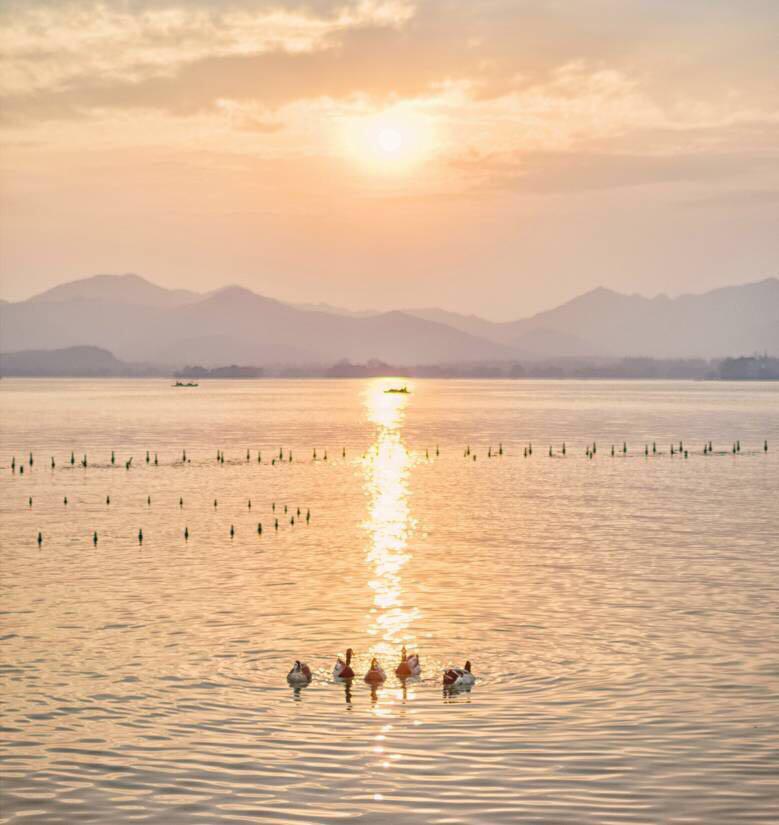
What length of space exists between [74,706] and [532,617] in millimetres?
19945

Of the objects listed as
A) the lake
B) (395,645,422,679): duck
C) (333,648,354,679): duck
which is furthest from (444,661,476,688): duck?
(333,648,354,679): duck

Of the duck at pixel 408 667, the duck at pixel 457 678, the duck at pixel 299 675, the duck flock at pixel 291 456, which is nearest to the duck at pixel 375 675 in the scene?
the duck at pixel 408 667

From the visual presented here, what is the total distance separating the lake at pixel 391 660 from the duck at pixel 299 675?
55 cm

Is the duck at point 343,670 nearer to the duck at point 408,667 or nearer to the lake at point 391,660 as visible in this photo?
the lake at point 391,660

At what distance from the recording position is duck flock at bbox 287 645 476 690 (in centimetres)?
3578

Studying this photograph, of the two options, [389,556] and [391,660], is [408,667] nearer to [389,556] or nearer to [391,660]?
[391,660]

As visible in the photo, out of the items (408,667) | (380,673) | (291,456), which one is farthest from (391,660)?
(291,456)

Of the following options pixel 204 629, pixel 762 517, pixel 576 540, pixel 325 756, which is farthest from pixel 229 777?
pixel 762 517

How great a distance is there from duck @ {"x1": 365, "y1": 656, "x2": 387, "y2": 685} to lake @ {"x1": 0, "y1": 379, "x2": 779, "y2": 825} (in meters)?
0.71

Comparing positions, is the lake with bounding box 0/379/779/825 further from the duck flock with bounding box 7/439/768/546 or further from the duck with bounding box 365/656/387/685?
the duck flock with bounding box 7/439/768/546

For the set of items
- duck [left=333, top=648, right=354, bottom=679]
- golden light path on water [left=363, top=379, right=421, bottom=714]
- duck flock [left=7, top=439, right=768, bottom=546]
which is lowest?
golden light path on water [left=363, top=379, right=421, bottom=714]

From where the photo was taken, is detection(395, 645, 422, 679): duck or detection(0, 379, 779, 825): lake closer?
detection(0, 379, 779, 825): lake

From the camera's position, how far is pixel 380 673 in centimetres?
3691

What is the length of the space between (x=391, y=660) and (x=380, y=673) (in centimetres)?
344
